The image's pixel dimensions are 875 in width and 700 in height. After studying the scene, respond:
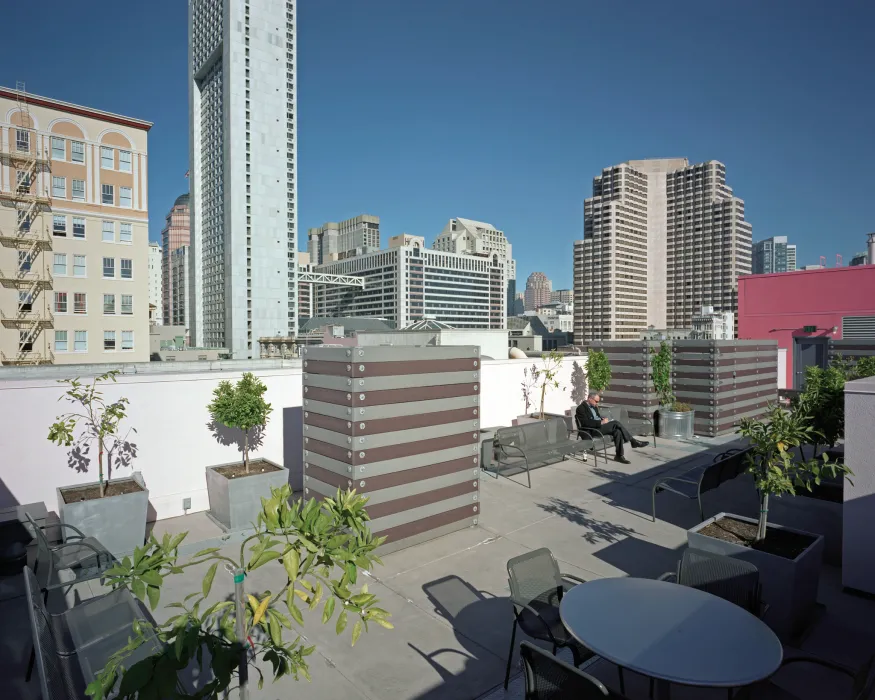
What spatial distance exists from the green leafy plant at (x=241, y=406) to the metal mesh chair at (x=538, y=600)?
417 centimetres

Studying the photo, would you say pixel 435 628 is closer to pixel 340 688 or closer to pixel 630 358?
pixel 340 688

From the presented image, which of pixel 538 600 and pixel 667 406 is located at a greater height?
pixel 667 406

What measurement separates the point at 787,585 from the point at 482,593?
2.40 meters

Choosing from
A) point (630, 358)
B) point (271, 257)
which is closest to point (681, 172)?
point (271, 257)

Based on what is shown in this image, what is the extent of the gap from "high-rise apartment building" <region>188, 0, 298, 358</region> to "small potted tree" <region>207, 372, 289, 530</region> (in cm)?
10085

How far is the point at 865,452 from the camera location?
4723mm

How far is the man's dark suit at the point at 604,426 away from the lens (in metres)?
9.80

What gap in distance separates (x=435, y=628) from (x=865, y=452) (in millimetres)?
4034

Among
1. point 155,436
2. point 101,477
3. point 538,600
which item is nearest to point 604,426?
point 538,600

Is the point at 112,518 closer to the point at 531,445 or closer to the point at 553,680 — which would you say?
the point at 553,680

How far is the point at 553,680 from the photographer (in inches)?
100

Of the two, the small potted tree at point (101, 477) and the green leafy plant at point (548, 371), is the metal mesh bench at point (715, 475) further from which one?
the small potted tree at point (101, 477)

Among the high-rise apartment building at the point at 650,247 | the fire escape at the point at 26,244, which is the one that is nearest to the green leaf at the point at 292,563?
the fire escape at the point at 26,244

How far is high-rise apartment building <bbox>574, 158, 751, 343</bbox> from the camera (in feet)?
532
